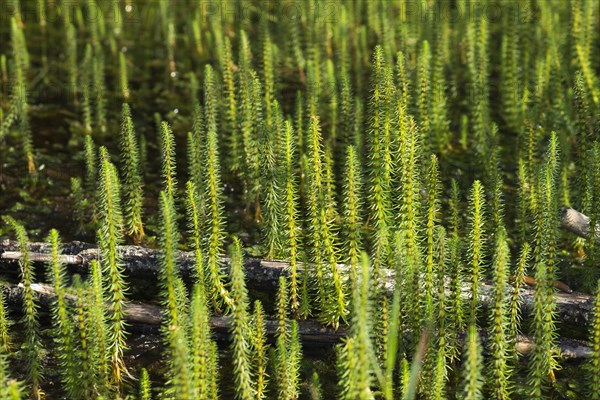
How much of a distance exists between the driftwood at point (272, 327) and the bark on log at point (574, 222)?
3.14 ft

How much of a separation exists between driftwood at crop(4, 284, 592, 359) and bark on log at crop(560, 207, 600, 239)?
37.6 inches

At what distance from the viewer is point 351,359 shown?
5.08 meters

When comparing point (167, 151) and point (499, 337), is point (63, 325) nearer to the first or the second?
point (167, 151)

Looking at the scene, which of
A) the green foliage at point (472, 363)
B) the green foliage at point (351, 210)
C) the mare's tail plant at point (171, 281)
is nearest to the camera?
the green foliage at point (472, 363)

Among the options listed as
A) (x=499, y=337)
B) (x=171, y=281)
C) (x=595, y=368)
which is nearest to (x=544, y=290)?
(x=499, y=337)

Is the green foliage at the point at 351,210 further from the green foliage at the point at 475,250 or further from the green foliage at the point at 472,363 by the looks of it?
the green foliage at the point at 472,363

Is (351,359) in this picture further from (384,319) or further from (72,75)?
(72,75)

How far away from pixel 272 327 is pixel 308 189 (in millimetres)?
940

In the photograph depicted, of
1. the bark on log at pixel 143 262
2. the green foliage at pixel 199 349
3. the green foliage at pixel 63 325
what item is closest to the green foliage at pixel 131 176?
the bark on log at pixel 143 262

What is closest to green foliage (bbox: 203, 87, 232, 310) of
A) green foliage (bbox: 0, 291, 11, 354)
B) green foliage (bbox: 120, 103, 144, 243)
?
green foliage (bbox: 120, 103, 144, 243)

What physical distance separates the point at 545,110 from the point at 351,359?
14.8 ft

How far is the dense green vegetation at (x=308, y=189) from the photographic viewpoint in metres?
5.71

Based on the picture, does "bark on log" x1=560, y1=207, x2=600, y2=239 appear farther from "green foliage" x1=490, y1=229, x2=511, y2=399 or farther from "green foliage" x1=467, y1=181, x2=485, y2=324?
"green foliage" x1=490, y1=229, x2=511, y2=399

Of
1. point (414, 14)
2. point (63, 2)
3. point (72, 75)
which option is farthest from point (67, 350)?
point (63, 2)
